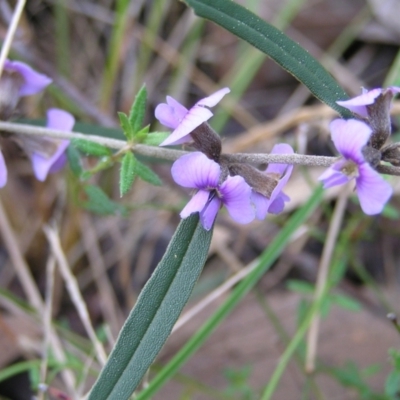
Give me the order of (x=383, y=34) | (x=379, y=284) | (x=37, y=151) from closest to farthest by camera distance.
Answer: (x=37, y=151) → (x=379, y=284) → (x=383, y=34)

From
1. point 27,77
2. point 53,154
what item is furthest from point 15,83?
point 53,154

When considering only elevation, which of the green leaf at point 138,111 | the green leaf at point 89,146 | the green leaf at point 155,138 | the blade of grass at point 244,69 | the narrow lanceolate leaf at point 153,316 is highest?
the blade of grass at point 244,69

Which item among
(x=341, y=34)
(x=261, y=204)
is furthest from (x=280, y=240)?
(x=341, y=34)

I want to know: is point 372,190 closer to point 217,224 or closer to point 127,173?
point 127,173

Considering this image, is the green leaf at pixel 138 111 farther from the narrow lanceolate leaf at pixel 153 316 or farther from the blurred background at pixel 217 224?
the blurred background at pixel 217 224

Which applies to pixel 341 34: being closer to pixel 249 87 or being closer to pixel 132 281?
pixel 249 87

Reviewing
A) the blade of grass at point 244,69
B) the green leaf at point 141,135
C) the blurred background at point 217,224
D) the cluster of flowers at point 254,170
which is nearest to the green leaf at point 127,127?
the green leaf at point 141,135

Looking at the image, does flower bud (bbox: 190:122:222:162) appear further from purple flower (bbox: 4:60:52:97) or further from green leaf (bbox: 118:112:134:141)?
purple flower (bbox: 4:60:52:97)
